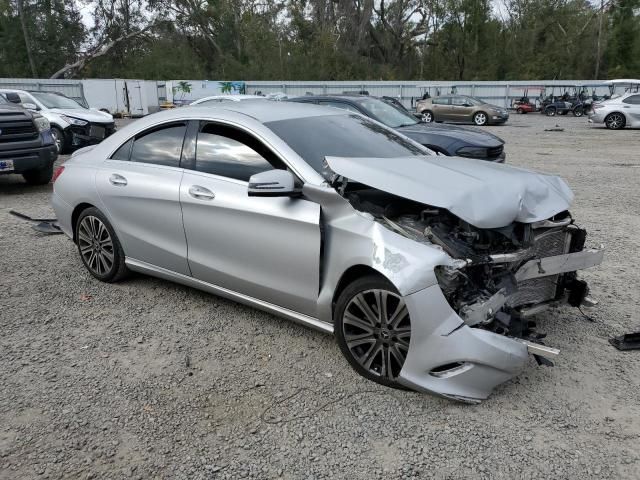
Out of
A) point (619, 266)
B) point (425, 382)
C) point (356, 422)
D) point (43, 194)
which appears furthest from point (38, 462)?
point (43, 194)

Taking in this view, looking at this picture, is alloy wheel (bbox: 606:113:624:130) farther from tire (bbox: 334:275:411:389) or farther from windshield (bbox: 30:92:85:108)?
tire (bbox: 334:275:411:389)

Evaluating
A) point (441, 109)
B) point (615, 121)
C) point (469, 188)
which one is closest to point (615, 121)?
point (615, 121)

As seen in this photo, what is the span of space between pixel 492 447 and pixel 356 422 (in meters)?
0.71

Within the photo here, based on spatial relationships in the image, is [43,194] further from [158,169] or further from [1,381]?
[1,381]

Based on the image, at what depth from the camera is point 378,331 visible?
3266 millimetres

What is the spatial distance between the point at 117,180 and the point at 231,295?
147 centimetres

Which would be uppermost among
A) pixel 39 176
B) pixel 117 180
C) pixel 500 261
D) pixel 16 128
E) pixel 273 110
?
pixel 273 110

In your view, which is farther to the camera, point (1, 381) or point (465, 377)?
point (1, 381)

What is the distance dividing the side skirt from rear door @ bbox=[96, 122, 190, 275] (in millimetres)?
55

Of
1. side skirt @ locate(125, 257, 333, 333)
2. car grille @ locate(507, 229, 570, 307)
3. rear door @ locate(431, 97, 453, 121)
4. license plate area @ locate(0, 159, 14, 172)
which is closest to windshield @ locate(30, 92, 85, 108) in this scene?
license plate area @ locate(0, 159, 14, 172)

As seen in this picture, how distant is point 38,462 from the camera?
108 inches

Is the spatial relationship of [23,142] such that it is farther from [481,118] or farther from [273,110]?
[481,118]

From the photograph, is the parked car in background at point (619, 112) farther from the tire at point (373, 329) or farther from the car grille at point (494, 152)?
the tire at point (373, 329)

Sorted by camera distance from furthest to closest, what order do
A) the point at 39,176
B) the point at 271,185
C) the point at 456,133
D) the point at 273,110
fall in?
the point at 39,176 → the point at 456,133 → the point at 273,110 → the point at 271,185
